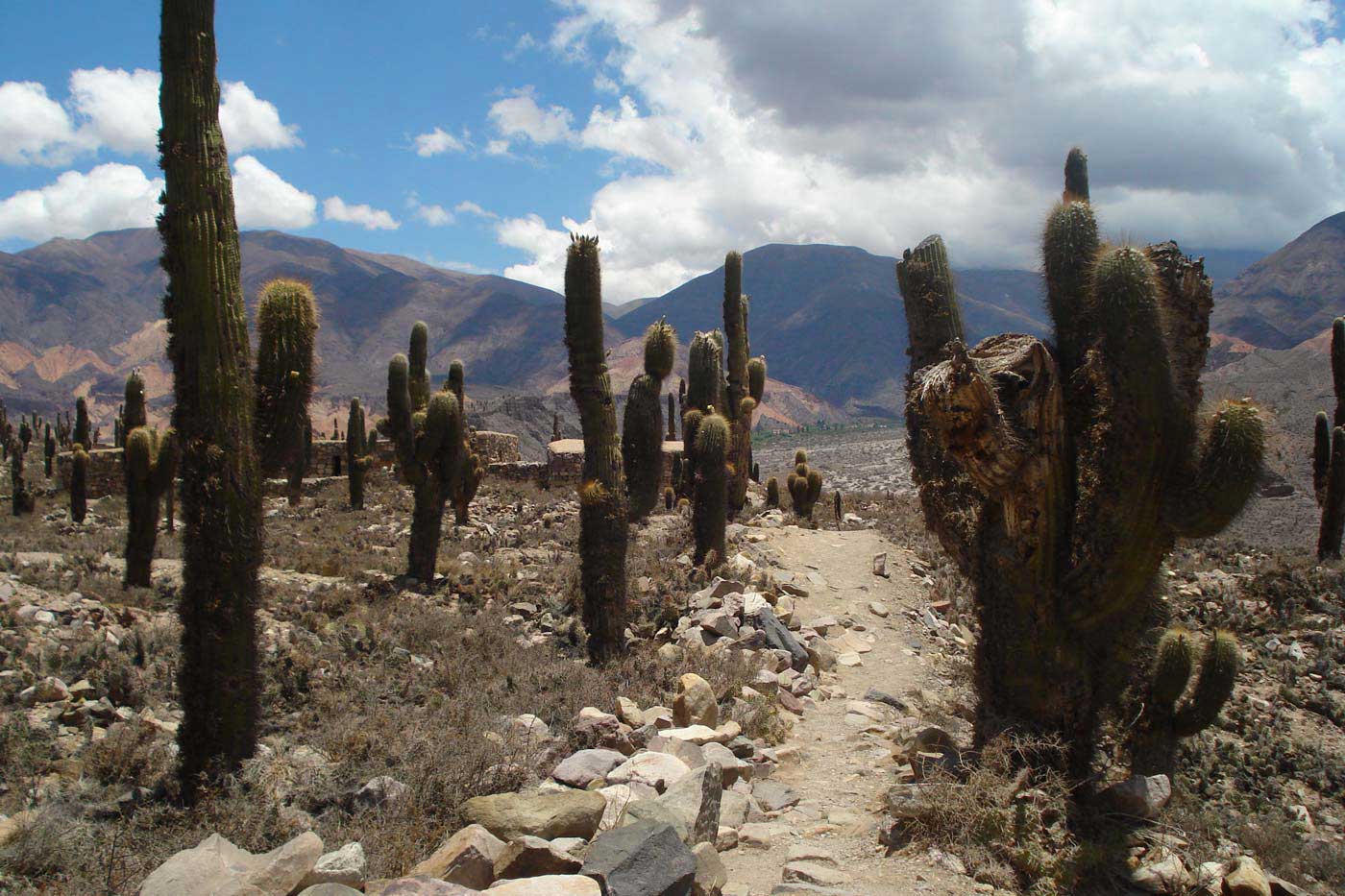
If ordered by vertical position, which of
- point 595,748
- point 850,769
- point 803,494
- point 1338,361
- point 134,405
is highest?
point 1338,361

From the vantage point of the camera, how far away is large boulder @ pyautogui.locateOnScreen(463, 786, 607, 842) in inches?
172

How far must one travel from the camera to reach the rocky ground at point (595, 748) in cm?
418

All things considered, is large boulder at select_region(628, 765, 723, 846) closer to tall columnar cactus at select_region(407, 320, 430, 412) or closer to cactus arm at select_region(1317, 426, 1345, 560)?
tall columnar cactus at select_region(407, 320, 430, 412)

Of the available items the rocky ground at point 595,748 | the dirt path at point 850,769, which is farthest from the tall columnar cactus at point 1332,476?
the dirt path at point 850,769

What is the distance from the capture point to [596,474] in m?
9.54

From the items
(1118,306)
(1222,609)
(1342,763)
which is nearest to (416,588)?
(1118,306)

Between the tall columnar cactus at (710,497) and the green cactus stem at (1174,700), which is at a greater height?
the tall columnar cactus at (710,497)

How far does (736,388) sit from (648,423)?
7.33 metres

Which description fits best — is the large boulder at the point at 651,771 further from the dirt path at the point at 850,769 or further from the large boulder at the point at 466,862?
the large boulder at the point at 466,862

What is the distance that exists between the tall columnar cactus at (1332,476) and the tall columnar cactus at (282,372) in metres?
19.2

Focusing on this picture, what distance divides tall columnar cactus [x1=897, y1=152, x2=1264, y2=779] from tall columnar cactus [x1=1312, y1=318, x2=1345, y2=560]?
1442 centimetres

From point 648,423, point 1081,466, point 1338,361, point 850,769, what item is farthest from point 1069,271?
point 1338,361

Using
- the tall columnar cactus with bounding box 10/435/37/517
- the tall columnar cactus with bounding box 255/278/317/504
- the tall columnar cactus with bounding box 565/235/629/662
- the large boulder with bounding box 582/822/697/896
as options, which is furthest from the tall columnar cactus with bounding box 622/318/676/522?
the tall columnar cactus with bounding box 10/435/37/517

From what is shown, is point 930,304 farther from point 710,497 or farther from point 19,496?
point 19,496
